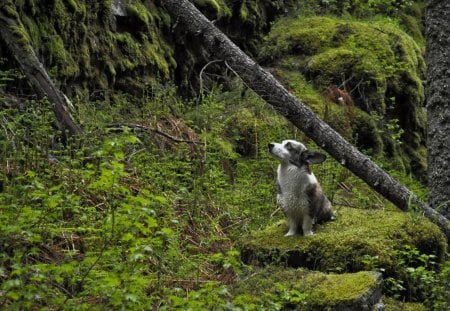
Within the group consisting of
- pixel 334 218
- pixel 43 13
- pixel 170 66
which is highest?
pixel 43 13

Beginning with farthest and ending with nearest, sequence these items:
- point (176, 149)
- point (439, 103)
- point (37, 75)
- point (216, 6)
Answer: point (216, 6) → point (176, 149) → point (439, 103) → point (37, 75)

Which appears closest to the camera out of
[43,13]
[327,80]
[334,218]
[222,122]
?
[334,218]

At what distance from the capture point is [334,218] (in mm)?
6840

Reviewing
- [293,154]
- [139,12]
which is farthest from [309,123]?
[139,12]

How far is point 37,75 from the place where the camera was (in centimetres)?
738

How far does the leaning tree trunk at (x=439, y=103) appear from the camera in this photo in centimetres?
813

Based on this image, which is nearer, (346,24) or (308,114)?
(308,114)

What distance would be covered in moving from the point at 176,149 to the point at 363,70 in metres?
4.81

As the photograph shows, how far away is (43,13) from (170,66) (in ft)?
8.73

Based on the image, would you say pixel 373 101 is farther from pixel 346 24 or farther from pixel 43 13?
pixel 43 13

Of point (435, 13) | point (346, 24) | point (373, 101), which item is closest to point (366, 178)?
point (435, 13)

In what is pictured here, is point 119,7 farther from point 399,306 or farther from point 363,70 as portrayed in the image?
point 399,306

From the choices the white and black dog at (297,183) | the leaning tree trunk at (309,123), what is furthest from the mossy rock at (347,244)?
the leaning tree trunk at (309,123)

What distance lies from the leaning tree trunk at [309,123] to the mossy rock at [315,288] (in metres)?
2.24
